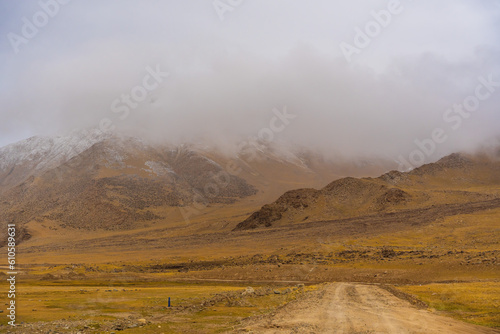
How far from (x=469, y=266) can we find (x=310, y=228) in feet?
199

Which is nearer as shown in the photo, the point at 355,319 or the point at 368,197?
the point at 355,319

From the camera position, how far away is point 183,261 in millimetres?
80062

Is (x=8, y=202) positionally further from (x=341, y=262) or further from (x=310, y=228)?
(x=341, y=262)

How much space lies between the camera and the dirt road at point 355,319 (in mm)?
18531

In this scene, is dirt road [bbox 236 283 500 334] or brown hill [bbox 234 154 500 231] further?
brown hill [bbox 234 154 500 231]

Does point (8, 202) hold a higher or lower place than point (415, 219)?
higher

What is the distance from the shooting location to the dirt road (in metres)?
18.5

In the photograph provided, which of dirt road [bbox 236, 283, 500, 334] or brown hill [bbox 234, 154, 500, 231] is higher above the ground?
brown hill [bbox 234, 154, 500, 231]

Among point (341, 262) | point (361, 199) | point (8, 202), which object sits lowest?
point (341, 262)

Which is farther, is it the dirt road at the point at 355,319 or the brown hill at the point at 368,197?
the brown hill at the point at 368,197

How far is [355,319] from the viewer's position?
21.1 metres

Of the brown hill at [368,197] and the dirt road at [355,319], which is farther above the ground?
the brown hill at [368,197]

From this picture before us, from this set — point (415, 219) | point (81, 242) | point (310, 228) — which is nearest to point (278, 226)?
point (310, 228)

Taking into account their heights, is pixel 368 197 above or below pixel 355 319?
above
